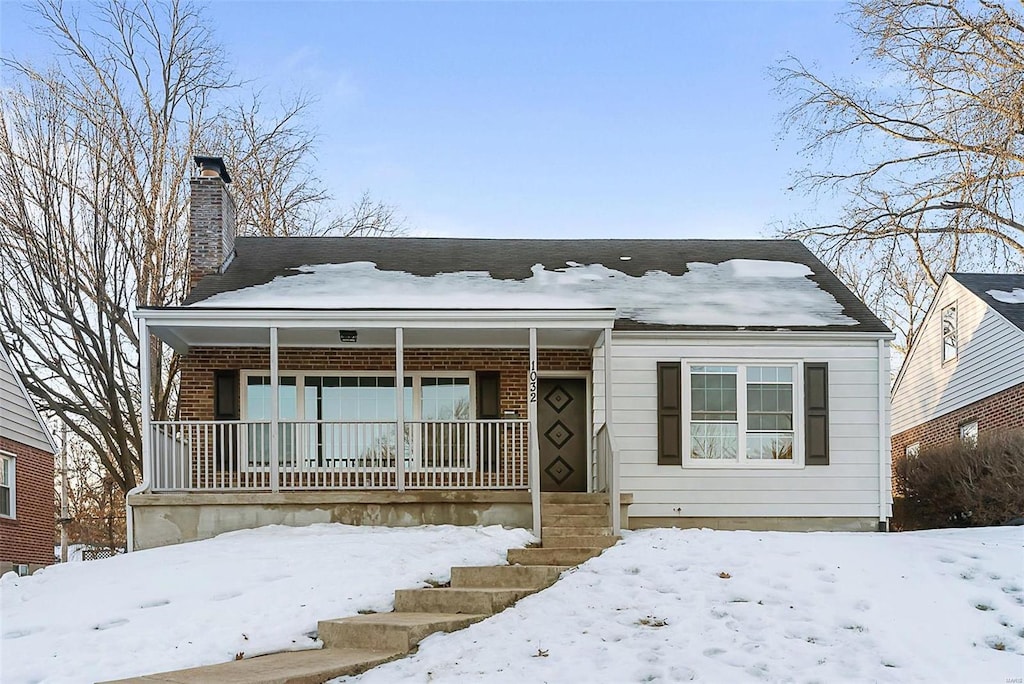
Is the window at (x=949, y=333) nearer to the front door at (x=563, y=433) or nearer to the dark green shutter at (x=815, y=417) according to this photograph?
the dark green shutter at (x=815, y=417)

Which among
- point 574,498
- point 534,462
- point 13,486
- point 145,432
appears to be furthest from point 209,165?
point 574,498

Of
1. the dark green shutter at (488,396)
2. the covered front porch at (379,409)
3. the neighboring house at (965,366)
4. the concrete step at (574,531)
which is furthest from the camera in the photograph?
the neighboring house at (965,366)

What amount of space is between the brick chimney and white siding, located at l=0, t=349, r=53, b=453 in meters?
5.01

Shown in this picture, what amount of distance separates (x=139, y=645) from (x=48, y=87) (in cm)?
1575

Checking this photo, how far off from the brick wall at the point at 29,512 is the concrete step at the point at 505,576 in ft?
39.3

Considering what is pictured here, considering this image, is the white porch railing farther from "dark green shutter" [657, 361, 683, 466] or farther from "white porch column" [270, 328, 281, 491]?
"dark green shutter" [657, 361, 683, 466]

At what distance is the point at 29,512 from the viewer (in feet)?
65.3

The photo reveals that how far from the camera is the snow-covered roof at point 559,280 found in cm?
1380

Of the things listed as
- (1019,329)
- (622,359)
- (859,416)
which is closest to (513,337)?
(622,359)

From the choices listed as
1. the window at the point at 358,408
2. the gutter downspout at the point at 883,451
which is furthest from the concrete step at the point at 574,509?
the gutter downspout at the point at 883,451

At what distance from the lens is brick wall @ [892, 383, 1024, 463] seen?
61.2 feet

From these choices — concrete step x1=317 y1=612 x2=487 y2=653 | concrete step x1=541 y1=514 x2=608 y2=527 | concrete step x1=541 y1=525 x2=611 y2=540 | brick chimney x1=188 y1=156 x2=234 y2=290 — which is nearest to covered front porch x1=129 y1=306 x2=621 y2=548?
concrete step x1=541 y1=514 x2=608 y2=527

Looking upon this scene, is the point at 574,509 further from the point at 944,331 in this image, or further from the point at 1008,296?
the point at 944,331

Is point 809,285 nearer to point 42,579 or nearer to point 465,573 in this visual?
point 465,573
